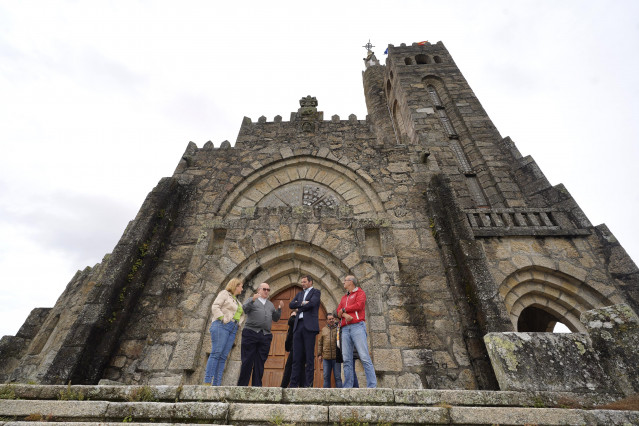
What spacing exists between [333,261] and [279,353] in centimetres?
207

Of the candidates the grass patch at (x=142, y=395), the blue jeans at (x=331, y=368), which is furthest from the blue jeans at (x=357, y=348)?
the grass patch at (x=142, y=395)

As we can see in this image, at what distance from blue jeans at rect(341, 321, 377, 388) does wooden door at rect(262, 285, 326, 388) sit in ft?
5.54

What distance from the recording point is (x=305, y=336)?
4191 mm

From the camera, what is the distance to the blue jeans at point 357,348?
3.73 metres

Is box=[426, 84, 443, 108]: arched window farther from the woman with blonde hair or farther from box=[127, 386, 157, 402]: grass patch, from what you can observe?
box=[127, 386, 157, 402]: grass patch

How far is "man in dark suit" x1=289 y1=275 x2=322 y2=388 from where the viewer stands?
4051 millimetres

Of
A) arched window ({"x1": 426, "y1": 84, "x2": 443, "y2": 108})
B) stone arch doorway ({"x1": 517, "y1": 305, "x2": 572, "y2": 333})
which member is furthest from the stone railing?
arched window ({"x1": 426, "y1": 84, "x2": 443, "y2": 108})

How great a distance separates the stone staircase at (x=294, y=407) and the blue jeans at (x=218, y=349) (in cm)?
143

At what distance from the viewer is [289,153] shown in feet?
26.6

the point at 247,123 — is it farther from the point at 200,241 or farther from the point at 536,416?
the point at 536,416

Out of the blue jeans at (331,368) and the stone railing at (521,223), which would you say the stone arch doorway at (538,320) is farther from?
the blue jeans at (331,368)

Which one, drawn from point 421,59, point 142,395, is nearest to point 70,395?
point 142,395

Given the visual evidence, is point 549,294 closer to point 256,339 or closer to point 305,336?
point 305,336

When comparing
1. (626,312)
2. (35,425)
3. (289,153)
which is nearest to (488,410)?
(626,312)
